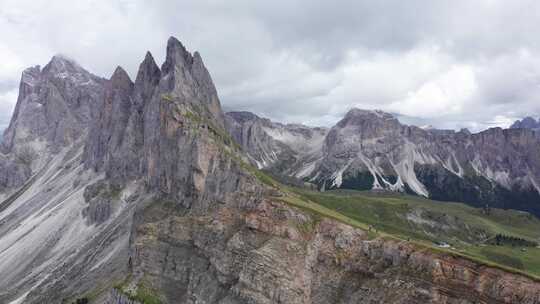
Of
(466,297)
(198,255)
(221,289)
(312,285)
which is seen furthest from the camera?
(198,255)

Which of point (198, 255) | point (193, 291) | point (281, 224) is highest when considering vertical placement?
point (281, 224)

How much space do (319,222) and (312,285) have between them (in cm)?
1970

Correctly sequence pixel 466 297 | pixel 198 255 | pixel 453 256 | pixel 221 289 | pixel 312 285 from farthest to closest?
pixel 198 255 < pixel 221 289 < pixel 312 285 < pixel 453 256 < pixel 466 297

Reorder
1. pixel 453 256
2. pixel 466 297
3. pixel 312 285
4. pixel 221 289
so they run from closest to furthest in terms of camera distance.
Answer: pixel 466 297 → pixel 453 256 → pixel 312 285 → pixel 221 289

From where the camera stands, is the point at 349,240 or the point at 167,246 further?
the point at 167,246

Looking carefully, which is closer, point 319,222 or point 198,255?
point 319,222

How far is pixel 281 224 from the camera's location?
477 ft

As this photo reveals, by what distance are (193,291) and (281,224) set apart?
121 feet

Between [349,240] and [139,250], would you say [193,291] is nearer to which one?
[139,250]

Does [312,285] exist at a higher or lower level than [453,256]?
lower

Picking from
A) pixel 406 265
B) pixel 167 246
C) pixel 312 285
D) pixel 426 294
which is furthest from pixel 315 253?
pixel 167 246

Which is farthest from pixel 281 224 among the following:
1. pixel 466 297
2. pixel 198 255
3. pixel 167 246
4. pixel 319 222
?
pixel 466 297

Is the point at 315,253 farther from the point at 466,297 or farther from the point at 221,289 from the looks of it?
the point at 466,297

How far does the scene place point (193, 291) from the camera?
498 feet
